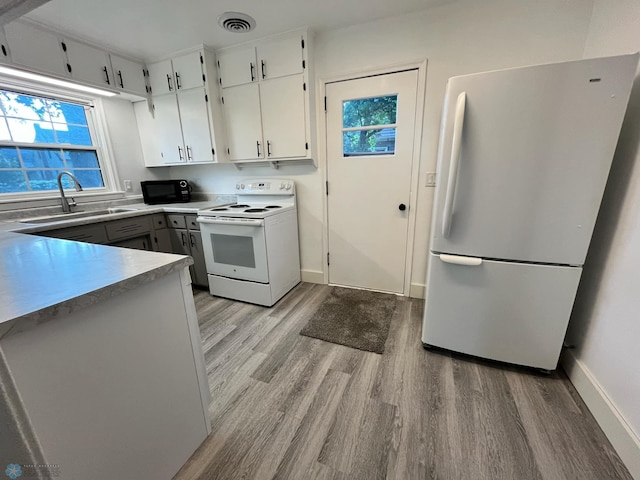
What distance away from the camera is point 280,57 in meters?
2.28

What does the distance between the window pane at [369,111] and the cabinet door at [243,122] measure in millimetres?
870

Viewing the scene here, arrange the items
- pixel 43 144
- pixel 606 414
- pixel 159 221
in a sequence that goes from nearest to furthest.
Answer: pixel 606 414
pixel 43 144
pixel 159 221

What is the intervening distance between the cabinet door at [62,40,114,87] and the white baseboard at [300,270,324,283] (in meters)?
2.74

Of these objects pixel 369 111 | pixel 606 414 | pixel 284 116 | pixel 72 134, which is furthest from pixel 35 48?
pixel 606 414

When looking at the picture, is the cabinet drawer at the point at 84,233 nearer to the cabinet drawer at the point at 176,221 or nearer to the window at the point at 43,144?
the cabinet drawer at the point at 176,221

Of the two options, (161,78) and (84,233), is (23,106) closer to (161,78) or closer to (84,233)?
(161,78)

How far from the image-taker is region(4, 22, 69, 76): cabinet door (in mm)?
1931

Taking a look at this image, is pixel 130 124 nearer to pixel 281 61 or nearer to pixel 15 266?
pixel 281 61

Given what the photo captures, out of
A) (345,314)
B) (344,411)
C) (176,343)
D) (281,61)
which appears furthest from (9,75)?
(344,411)

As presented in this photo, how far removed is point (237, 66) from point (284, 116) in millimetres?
693

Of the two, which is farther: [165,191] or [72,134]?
[165,191]

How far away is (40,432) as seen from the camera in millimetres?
661

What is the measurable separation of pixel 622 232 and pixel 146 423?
7.50 ft

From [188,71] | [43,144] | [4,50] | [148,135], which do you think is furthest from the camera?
[148,135]
